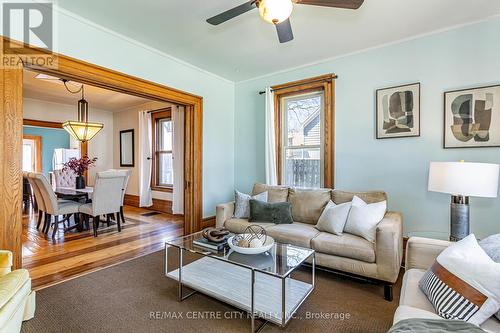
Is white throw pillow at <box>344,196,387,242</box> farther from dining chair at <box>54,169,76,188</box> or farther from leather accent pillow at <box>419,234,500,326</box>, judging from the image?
dining chair at <box>54,169,76,188</box>

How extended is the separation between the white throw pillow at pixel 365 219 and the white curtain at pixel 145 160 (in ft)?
16.4

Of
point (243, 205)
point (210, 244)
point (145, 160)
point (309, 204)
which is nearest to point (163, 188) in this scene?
point (145, 160)

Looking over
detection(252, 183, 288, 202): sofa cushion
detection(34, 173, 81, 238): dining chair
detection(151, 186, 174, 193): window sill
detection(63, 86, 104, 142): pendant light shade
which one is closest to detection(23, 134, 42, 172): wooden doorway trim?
detection(63, 86, 104, 142): pendant light shade

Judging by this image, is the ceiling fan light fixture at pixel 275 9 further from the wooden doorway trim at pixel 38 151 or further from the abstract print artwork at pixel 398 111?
the wooden doorway trim at pixel 38 151

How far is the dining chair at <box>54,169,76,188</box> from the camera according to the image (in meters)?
5.47

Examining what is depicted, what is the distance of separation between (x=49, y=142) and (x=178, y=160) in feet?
19.0

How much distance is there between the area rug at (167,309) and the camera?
6.04 ft

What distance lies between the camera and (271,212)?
312cm

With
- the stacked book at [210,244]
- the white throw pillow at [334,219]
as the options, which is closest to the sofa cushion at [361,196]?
the white throw pillow at [334,219]

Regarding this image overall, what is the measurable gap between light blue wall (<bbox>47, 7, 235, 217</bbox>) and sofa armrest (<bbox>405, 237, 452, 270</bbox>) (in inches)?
117

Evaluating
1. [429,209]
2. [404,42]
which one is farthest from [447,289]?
[404,42]

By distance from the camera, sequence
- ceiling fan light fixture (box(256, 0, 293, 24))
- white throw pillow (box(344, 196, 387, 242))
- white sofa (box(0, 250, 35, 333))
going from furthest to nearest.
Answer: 1. white throw pillow (box(344, 196, 387, 242))
2. ceiling fan light fixture (box(256, 0, 293, 24))
3. white sofa (box(0, 250, 35, 333))

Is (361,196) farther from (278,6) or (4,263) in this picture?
(4,263)

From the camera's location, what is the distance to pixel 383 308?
2076 millimetres
